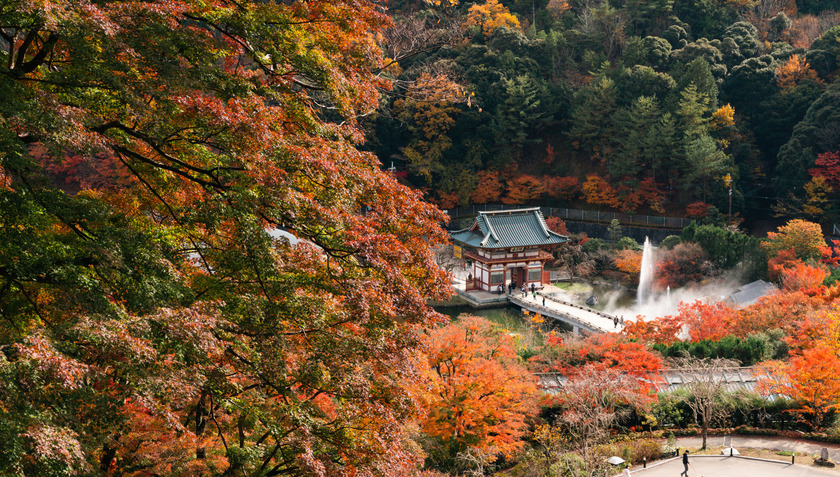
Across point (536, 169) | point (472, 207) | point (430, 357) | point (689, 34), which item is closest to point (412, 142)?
point (472, 207)

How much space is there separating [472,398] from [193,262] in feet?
23.8

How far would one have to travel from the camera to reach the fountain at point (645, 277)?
3027 centimetres

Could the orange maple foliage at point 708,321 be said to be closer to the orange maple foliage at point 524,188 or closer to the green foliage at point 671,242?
the green foliage at point 671,242

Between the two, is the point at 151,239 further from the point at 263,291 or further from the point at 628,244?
the point at 628,244

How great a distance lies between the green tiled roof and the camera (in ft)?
107

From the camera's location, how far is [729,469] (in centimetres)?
1313

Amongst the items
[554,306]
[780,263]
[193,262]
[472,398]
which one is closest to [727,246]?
[780,263]

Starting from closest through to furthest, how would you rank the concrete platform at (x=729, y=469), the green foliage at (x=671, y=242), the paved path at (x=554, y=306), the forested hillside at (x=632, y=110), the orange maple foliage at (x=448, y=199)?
the concrete platform at (x=729, y=469)
the paved path at (x=554, y=306)
the green foliage at (x=671, y=242)
the forested hillside at (x=632, y=110)
the orange maple foliage at (x=448, y=199)

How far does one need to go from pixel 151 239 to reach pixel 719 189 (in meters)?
36.8

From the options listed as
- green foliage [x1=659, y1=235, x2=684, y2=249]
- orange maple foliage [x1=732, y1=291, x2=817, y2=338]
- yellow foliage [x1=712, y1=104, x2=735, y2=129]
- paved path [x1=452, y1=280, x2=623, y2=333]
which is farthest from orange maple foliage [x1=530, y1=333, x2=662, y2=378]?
yellow foliage [x1=712, y1=104, x2=735, y2=129]

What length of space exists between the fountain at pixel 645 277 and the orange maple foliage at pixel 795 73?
51.7 feet

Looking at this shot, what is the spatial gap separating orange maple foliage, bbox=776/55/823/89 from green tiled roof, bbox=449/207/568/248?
60.6ft

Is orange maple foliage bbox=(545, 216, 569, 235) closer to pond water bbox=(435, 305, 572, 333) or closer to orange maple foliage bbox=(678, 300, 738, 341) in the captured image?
pond water bbox=(435, 305, 572, 333)

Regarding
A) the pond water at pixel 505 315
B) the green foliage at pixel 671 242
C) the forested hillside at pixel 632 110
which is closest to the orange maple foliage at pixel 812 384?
the pond water at pixel 505 315
